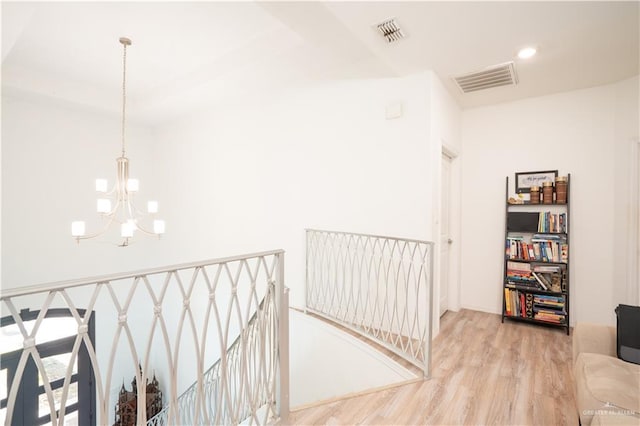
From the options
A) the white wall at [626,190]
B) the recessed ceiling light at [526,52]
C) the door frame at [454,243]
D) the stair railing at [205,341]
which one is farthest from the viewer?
the door frame at [454,243]

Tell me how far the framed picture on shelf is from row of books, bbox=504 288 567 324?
1225mm

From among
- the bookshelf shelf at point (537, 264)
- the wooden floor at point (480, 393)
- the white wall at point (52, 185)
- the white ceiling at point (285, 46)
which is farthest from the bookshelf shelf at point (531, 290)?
the white wall at point (52, 185)

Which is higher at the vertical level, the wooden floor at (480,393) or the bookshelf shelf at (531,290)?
the bookshelf shelf at (531,290)

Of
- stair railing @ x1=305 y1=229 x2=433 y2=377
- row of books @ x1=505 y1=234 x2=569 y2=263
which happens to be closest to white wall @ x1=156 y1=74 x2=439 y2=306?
stair railing @ x1=305 y1=229 x2=433 y2=377

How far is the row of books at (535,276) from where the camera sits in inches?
130

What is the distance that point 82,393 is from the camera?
486cm

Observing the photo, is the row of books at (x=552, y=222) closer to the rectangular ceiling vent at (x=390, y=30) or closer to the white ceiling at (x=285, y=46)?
the white ceiling at (x=285, y=46)

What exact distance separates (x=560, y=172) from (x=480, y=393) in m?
2.74

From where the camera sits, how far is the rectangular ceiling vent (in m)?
2.31

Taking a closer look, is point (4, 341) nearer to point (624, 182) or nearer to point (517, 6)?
point (517, 6)

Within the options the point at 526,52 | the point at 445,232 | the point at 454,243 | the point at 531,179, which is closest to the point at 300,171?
the point at 445,232

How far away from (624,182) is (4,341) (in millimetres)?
8032

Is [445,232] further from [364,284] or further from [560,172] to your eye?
[560,172]

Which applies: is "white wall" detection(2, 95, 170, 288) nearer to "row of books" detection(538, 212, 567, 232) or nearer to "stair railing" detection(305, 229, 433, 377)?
"stair railing" detection(305, 229, 433, 377)
